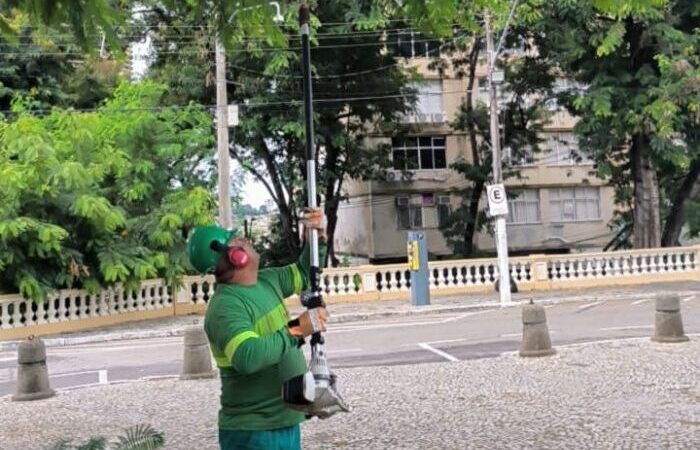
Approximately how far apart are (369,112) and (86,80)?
10387mm

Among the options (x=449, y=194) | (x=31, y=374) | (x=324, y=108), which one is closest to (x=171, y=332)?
(x=31, y=374)

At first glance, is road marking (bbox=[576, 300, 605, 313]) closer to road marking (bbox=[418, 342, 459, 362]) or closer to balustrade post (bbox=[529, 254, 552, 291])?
balustrade post (bbox=[529, 254, 552, 291])

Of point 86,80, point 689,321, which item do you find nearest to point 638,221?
point 689,321

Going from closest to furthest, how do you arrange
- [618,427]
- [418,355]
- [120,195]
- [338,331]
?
[618,427], [418,355], [338,331], [120,195]

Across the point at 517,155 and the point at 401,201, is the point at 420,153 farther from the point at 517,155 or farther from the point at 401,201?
the point at 517,155

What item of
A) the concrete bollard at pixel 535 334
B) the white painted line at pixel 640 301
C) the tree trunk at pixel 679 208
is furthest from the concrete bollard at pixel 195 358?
the tree trunk at pixel 679 208

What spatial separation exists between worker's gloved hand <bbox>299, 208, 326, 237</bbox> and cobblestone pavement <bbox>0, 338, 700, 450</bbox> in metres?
2.93

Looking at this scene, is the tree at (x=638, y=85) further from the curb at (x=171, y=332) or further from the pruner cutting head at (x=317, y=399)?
the pruner cutting head at (x=317, y=399)

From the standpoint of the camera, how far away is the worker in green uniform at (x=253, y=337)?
10.5 ft

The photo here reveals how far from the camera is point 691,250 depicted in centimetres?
2461

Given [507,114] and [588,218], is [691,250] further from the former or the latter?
[588,218]

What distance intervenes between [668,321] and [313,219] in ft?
28.3

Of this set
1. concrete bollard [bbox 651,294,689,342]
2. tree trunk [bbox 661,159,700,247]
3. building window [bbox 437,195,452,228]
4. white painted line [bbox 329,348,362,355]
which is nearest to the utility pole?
white painted line [bbox 329,348,362,355]

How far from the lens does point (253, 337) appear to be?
3141 millimetres
